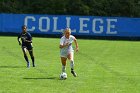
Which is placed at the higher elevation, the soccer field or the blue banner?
the soccer field

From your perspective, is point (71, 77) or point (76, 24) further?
point (76, 24)

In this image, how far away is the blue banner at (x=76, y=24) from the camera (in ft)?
178

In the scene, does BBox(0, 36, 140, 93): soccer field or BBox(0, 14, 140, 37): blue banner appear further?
BBox(0, 14, 140, 37): blue banner

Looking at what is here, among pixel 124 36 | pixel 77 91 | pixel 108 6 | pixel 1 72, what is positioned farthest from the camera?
pixel 108 6

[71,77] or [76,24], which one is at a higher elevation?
[71,77]

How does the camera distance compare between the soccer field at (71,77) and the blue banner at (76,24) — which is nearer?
the soccer field at (71,77)

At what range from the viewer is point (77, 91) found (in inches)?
622

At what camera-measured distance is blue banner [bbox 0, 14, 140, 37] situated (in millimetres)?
54344

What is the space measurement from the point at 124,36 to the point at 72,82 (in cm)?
3677

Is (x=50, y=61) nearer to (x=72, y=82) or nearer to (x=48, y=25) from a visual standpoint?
(x=72, y=82)

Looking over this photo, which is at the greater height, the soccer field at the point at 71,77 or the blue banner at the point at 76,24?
the soccer field at the point at 71,77

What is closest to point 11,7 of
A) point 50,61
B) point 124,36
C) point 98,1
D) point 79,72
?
point 98,1

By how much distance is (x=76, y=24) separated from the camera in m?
54.8

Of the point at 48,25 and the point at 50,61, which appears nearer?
the point at 50,61
